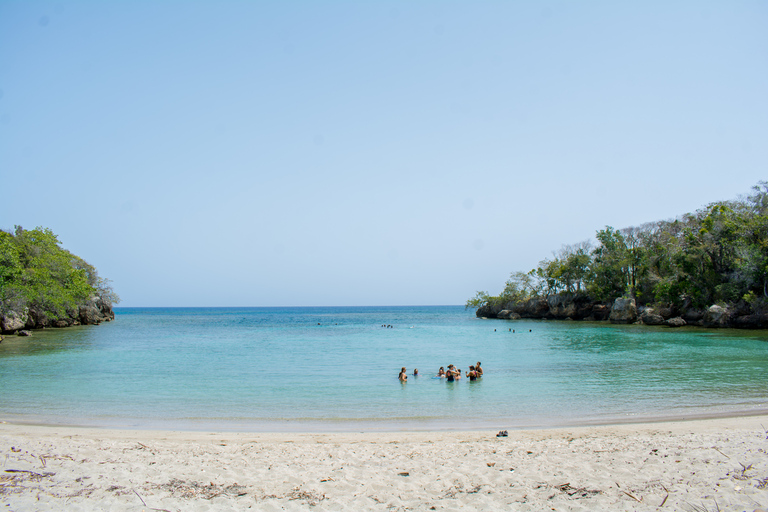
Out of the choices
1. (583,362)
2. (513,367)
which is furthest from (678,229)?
(513,367)

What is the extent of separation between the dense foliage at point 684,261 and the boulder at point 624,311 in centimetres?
193

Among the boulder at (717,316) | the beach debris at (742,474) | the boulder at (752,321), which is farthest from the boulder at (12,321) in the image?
the boulder at (752,321)

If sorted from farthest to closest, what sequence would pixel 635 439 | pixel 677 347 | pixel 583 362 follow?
1. pixel 677 347
2. pixel 583 362
3. pixel 635 439

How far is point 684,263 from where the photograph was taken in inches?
1911

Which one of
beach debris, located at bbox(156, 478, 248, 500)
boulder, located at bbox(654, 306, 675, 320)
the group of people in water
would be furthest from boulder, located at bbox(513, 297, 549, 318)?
beach debris, located at bbox(156, 478, 248, 500)

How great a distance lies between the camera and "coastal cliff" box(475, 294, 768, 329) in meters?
43.3

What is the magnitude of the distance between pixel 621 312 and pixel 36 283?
6645 cm

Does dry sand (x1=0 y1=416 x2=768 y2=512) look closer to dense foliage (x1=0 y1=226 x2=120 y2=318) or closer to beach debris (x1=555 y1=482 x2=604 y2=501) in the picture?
beach debris (x1=555 y1=482 x2=604 y2=501)

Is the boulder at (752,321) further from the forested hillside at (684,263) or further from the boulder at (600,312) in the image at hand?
the boulder at (600,312)

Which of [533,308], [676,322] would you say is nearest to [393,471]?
[676,322]

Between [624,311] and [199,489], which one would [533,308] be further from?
[199,489]

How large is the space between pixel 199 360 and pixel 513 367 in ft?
57.4

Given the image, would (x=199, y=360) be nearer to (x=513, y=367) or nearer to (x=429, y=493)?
(x=513, y=367)

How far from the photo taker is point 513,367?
21.9 meters
